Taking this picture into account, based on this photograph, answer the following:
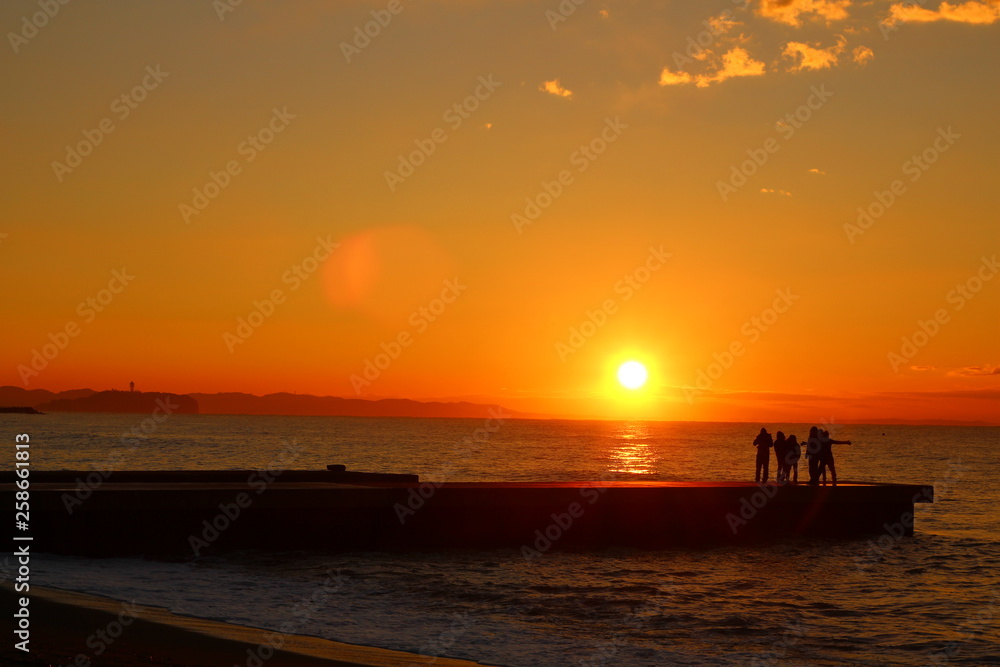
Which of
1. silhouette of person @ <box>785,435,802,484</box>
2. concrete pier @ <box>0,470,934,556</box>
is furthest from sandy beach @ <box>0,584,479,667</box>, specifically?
silhouette of person @ <box>785,435,802,484</box>

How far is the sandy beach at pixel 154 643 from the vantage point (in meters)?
10.9

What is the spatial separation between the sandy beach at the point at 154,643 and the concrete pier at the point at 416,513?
282 inches

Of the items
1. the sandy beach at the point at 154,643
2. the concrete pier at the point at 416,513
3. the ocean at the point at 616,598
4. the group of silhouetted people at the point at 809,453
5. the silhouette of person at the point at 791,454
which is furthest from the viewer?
the silhouette of person at the point at 791,454

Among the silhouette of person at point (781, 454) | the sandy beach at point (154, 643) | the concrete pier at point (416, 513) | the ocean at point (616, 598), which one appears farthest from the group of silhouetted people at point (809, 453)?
the sandy beach at point (154, 643)

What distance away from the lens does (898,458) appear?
123 m

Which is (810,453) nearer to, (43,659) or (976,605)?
(976,605)

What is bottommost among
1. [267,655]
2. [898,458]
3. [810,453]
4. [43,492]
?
[267,655]

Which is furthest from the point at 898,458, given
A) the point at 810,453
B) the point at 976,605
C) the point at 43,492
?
the point at 43,492

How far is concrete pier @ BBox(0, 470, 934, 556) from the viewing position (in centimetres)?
2214

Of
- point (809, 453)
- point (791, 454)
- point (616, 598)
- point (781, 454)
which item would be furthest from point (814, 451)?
point (616, 598)

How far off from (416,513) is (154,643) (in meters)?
13.5

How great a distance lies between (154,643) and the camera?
12141mm

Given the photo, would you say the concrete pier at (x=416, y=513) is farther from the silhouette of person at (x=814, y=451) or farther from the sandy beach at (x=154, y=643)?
the sandy beach at (x=154, y=643)

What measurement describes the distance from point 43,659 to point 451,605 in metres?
9.19
